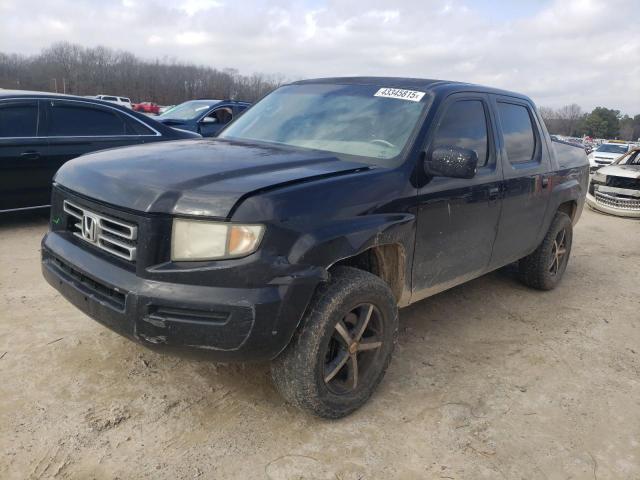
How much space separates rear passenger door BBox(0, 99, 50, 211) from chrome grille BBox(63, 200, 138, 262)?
3472 millimetres

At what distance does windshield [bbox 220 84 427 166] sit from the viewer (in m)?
3.24

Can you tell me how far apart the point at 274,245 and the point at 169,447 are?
3.51 ft

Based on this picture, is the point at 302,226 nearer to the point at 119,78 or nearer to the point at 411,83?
Answer: the point at 411,83

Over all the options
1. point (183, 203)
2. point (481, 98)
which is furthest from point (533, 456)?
point (481, 98)

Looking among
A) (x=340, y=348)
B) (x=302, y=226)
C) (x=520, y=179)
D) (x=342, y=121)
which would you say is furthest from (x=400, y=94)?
(x=340, y=348)

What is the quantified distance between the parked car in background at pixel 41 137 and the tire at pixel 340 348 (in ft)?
15.0

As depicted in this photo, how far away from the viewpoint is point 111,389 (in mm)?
2930

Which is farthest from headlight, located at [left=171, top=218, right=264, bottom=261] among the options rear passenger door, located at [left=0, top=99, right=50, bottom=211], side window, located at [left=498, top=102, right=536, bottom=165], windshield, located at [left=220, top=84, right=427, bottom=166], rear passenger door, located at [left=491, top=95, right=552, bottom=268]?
rear passenger door, located at [left=0, top=99, right=50, bottom=211]

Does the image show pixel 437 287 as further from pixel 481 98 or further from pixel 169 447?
pixel 169 447

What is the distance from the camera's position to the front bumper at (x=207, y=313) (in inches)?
90.2

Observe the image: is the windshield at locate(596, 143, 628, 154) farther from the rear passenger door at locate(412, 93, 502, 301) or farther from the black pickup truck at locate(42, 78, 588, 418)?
the rear passenger door at locate(412, 93, 502, 301)

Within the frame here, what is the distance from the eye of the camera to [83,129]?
20.9 feet

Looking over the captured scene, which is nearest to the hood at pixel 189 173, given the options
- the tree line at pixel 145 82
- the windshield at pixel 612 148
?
the windshield at pixel 612 148

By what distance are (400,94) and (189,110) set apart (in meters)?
8.87
